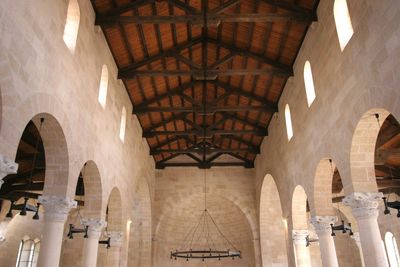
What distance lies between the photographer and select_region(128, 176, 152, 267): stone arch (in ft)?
68.7

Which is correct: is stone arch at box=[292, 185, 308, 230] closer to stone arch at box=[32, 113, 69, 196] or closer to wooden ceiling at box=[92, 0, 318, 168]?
wooden ceiling at box=[92, 0, 318, 168]

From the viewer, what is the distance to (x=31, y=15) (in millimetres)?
7145

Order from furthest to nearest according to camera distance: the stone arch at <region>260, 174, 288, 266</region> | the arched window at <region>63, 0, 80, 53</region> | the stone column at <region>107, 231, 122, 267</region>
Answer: the stone arch at <region>260, 174, 288, 266</region> → the stone column at <region>107, 231, 122, 267</region> → the arched window at <region>63, 0, 80, 53</region>

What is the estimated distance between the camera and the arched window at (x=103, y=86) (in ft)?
40.5

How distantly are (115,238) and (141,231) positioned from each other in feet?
25.0

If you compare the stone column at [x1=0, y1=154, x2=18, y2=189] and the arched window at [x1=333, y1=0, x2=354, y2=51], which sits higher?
the arched window at [x1=333, y1=0, x2=354, y2=51]

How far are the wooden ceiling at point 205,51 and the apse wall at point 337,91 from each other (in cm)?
88

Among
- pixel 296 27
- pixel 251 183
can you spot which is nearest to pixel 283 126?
pixel 296 27

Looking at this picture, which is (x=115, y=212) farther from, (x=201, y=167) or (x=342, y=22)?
(x=342, y=22)

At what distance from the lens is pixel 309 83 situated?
1224 cm

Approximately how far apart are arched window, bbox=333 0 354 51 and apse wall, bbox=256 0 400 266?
20 cm

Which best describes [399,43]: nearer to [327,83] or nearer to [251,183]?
[327,83]

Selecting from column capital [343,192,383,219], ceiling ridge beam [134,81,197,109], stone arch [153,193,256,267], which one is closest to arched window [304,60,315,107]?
column capital [343,192,383,219]

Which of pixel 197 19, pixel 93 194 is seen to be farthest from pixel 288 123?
pixel 93 194
